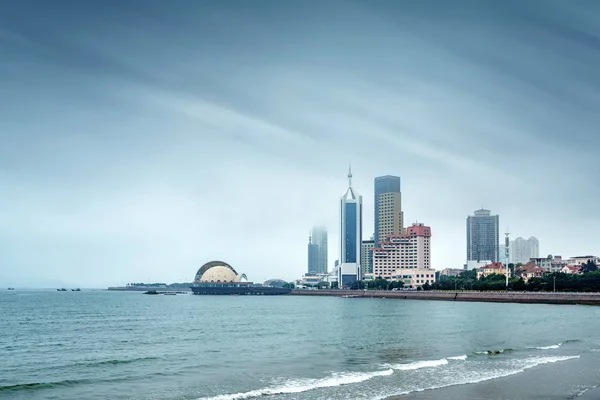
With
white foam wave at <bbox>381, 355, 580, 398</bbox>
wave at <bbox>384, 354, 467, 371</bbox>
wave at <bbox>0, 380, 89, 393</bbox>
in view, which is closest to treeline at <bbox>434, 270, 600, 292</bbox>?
white foam wave at <bbox>381, 355, 580, 398</bbox>

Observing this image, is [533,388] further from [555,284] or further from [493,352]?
[555,284]

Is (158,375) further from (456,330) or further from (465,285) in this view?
(465,285)

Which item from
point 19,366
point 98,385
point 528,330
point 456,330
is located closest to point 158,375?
point 98,385

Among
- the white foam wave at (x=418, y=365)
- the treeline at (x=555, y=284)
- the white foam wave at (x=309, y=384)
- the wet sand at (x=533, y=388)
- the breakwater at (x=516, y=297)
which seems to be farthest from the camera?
the treeline at (x=555, y=284)

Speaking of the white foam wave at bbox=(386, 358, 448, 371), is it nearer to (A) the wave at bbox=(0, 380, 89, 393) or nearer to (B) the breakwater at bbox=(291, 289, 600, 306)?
(A) the wave at bbox=(0, 380, 89, 393)

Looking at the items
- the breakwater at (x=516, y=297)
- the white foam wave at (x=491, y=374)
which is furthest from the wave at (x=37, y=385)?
the breakwater at (x=516, y=297)

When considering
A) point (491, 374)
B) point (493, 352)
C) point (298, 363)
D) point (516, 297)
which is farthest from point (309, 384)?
Result: point (516, 297)

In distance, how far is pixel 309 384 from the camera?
101ft

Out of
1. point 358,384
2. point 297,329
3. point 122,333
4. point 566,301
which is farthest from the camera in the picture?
point 566,301

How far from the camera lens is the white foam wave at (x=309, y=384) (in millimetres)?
27969

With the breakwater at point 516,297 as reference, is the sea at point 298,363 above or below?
above

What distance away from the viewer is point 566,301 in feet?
424

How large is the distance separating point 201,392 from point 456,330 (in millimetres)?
39912

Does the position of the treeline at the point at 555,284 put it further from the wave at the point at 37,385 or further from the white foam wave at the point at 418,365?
the wave at the point at 37,385
